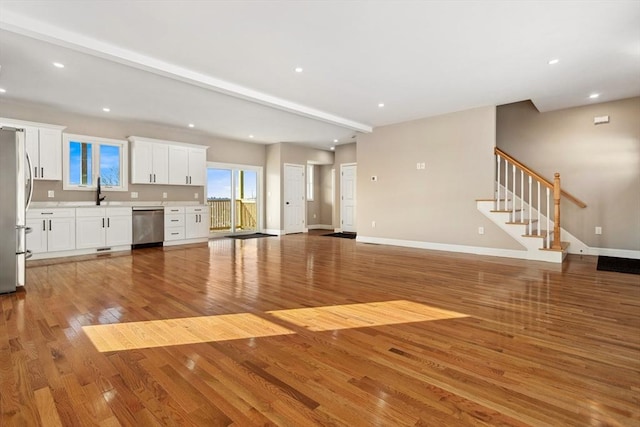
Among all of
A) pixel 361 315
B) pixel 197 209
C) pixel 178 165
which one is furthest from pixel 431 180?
pixel 178 165

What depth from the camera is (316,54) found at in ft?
12.4

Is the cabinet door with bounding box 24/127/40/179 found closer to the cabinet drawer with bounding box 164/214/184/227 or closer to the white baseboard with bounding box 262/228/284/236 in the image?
the cabinet drawer with bounding box 164/214/184/227

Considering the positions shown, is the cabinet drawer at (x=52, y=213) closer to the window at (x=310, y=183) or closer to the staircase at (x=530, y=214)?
the window at (x=310, y=183)

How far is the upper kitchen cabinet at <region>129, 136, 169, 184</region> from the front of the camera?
6.85 m

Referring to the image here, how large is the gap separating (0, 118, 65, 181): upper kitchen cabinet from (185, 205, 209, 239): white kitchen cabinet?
96.4 inches

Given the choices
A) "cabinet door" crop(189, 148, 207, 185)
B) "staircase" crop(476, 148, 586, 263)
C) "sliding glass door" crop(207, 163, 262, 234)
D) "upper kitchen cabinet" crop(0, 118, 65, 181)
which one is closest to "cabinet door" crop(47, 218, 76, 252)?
"upper kitchen cabinet" crop(0, 118, 65, 181)

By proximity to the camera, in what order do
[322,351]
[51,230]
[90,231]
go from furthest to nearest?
1. [90,231]
2. [51,230]
3. [322,351]

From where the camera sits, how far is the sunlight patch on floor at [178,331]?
221 cm

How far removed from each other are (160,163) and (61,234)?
2377mm

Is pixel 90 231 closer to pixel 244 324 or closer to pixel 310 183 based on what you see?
pixel 244 324

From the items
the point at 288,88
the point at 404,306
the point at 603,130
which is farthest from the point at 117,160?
the point at 603,130

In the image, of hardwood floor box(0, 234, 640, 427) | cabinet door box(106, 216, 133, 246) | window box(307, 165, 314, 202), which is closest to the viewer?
hardwood floor box(0, 234, 640, 427)

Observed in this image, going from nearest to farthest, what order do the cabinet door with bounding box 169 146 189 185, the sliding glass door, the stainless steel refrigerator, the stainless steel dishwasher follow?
the stainless steel refrigerator, the stainless steel dishwasher, the cabinet door with bounding box 169 146 189 185, the sliding glass door

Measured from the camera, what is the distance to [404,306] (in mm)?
3000
